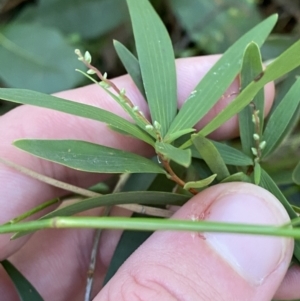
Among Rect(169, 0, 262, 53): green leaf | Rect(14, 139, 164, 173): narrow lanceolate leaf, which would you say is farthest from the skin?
Rect(169, 0, 262, 53): green leaf

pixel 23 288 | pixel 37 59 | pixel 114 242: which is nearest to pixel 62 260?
pixel 114 242

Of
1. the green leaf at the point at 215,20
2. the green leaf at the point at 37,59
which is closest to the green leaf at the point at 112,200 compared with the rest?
the green leaf at the point at 37,59

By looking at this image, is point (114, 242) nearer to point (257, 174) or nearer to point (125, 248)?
point (125, 248)

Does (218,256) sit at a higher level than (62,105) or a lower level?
lower

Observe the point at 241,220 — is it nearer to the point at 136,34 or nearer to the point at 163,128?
the point at 163,128

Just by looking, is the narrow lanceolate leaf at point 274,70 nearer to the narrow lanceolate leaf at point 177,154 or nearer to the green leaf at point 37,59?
the narrow lanceolate leaf at point 177,154

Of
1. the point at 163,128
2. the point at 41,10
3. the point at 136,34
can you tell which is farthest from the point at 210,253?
the point at 41,10
